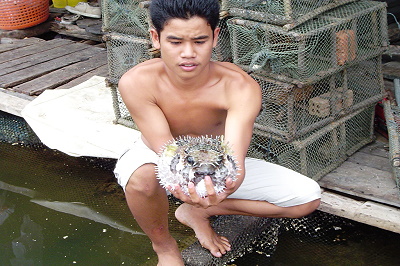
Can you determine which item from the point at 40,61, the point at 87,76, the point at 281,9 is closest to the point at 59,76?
the point at 87,76

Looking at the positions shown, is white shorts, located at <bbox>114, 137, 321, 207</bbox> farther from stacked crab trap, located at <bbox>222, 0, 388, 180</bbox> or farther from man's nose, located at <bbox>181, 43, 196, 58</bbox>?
stacked crab trap, located at <bbox>222, 0, 388, 180</bbox>

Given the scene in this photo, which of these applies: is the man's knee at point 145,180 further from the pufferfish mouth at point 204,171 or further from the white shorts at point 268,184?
Answer: the pufferfish mouth at point 204,171

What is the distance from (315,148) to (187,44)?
60.7 inches

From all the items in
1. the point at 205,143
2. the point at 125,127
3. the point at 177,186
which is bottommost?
the point at 125,127

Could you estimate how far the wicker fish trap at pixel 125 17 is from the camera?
404cm

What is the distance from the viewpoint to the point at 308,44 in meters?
3.58

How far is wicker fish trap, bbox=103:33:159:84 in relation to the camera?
160 inches

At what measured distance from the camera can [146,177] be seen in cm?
265

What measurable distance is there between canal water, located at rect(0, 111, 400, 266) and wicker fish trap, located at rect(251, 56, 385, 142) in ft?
2.00

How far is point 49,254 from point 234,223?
4.14 feet

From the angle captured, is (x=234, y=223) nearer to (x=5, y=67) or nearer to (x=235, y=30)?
(x=235, y=30)

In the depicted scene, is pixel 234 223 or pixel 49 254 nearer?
pixel 234 223

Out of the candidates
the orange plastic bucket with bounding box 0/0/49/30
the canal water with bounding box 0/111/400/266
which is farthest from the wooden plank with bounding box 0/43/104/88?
the orange plastic bucket with bounding box 0/0/49/30

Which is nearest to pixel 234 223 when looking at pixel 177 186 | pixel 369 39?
pixel 177 186
